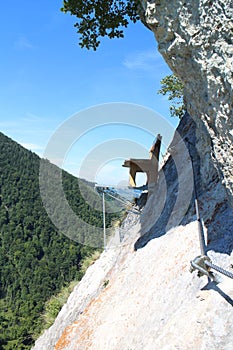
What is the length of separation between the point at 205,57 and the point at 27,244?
249 feet

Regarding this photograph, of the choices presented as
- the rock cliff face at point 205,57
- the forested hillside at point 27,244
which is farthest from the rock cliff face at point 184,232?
the forested hillside at point 27,244

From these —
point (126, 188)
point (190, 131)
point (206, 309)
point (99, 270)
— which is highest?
point (190, 131)

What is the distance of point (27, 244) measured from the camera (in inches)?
2965

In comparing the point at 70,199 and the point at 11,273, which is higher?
the point at 70,199

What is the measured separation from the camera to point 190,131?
849cm

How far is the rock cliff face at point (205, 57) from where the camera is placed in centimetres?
364

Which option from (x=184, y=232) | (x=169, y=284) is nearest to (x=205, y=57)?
(x=184, y=232)

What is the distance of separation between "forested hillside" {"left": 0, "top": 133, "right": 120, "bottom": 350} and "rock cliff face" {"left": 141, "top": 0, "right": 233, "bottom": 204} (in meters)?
33.9

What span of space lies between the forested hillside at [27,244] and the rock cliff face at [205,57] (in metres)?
33.9

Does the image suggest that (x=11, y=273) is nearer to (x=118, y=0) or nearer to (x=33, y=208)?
(x=33, y=208)

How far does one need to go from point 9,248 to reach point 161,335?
249 ft

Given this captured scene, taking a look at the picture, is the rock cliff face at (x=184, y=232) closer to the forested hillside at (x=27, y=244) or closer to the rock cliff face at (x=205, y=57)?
the rock cliff face at (x=205, y=57)

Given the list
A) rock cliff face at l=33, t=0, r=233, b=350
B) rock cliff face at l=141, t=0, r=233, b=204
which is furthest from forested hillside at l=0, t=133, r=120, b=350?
rock cliff face at l=141, t=0, r=233, b=204

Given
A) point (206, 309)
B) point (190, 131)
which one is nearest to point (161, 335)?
point (206, 309)
